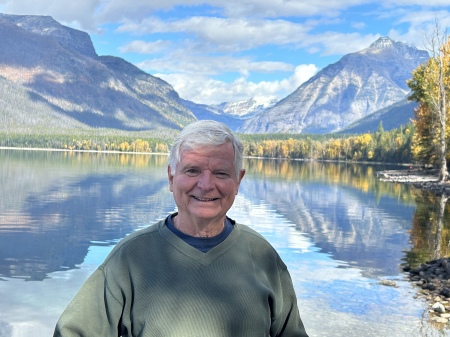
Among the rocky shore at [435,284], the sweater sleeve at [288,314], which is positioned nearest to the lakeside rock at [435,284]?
the rocky shore at [435,284]

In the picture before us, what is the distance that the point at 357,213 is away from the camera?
3344cm

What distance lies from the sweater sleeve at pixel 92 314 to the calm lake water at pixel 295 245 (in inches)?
302

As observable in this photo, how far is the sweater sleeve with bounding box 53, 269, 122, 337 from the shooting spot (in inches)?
115

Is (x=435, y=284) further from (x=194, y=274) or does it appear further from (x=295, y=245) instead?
(x=194, y=274)

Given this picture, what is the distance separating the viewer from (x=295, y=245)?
21.0 m

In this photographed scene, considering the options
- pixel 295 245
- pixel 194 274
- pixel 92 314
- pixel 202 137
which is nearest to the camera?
pixel 92 314

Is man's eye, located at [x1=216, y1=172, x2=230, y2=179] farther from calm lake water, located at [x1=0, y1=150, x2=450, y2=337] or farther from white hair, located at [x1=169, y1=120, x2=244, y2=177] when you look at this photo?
calm lake water, located at [x1=0, y1=150, x2=450, y2=337]

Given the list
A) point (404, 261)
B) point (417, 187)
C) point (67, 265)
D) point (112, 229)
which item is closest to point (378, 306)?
point (404, 261)

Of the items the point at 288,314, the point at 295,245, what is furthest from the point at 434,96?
the point at 288,314

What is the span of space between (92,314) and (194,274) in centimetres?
52

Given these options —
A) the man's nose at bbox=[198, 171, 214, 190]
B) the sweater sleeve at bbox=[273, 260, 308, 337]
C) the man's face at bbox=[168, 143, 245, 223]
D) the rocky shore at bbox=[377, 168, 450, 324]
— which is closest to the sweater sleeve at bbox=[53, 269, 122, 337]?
the man's face at bbox=[168, 143, 245, 223]

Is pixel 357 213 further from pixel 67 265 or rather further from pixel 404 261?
pixel 67 265

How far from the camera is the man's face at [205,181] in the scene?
Answer: 3242 millimetres

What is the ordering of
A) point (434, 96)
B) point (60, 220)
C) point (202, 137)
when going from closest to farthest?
point (202, 137) → point (60, 220) → point (434, 96)
